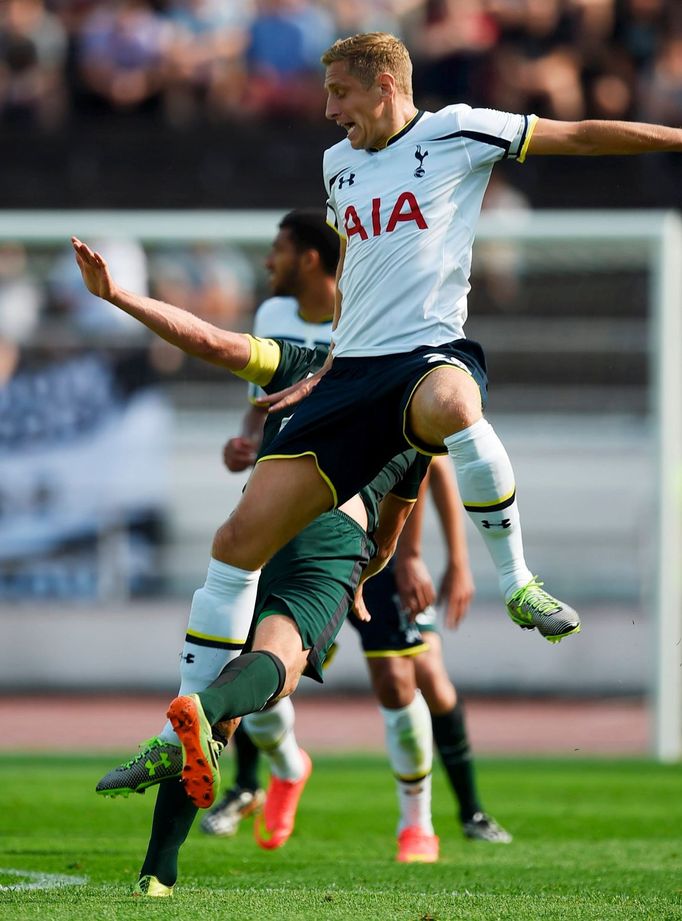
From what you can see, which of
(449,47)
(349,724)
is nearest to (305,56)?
(449,47)

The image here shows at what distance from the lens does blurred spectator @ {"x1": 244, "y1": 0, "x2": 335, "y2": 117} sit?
53.2ft

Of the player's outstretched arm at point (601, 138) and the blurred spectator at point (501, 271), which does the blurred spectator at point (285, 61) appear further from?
the player's outstretched arm at point (601, 138)

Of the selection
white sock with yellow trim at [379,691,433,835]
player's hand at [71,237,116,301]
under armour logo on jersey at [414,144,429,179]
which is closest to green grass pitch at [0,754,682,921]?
white sock with yellow trim at [379,691,433,835]

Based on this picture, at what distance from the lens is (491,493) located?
4.61m

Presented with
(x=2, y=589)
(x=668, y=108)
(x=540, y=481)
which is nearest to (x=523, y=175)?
(x=668, y=108)

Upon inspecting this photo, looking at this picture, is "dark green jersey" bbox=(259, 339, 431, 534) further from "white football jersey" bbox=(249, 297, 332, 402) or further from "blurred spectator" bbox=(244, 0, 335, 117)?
"blurred spectator" bbox=(244, 0, 335, 117)

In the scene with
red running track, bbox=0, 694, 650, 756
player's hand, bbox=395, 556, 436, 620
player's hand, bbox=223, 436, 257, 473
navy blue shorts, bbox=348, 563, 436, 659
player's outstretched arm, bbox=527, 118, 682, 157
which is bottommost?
red running track, bbox=0, 694, 650, 756

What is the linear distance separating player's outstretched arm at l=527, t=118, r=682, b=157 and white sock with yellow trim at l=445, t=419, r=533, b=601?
946 mm

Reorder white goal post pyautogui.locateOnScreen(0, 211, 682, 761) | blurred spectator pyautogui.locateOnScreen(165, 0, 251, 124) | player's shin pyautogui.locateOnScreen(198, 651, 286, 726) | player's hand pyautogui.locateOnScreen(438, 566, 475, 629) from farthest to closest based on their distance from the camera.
A: blurred spectator pyautogui.locateOnScreen(165, 0, 251, 124)
white goal post pyautogui.locateOnScreen(0, 211, 682, 761)
player's hand pyautogui.locateOnScreen(438, 566, 475, 629)
player's shin pyautogui.locateOnScreen(198, 651, 286, 726)

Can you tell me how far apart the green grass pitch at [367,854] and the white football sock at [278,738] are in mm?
333

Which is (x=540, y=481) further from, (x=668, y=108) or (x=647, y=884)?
(x=647, y=884)

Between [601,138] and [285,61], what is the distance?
39.6 ft

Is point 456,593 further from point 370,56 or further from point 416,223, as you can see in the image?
point 370,56

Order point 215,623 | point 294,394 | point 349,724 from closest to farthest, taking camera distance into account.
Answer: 1. point 215,623
2. point 294,394
3. point 349,724
